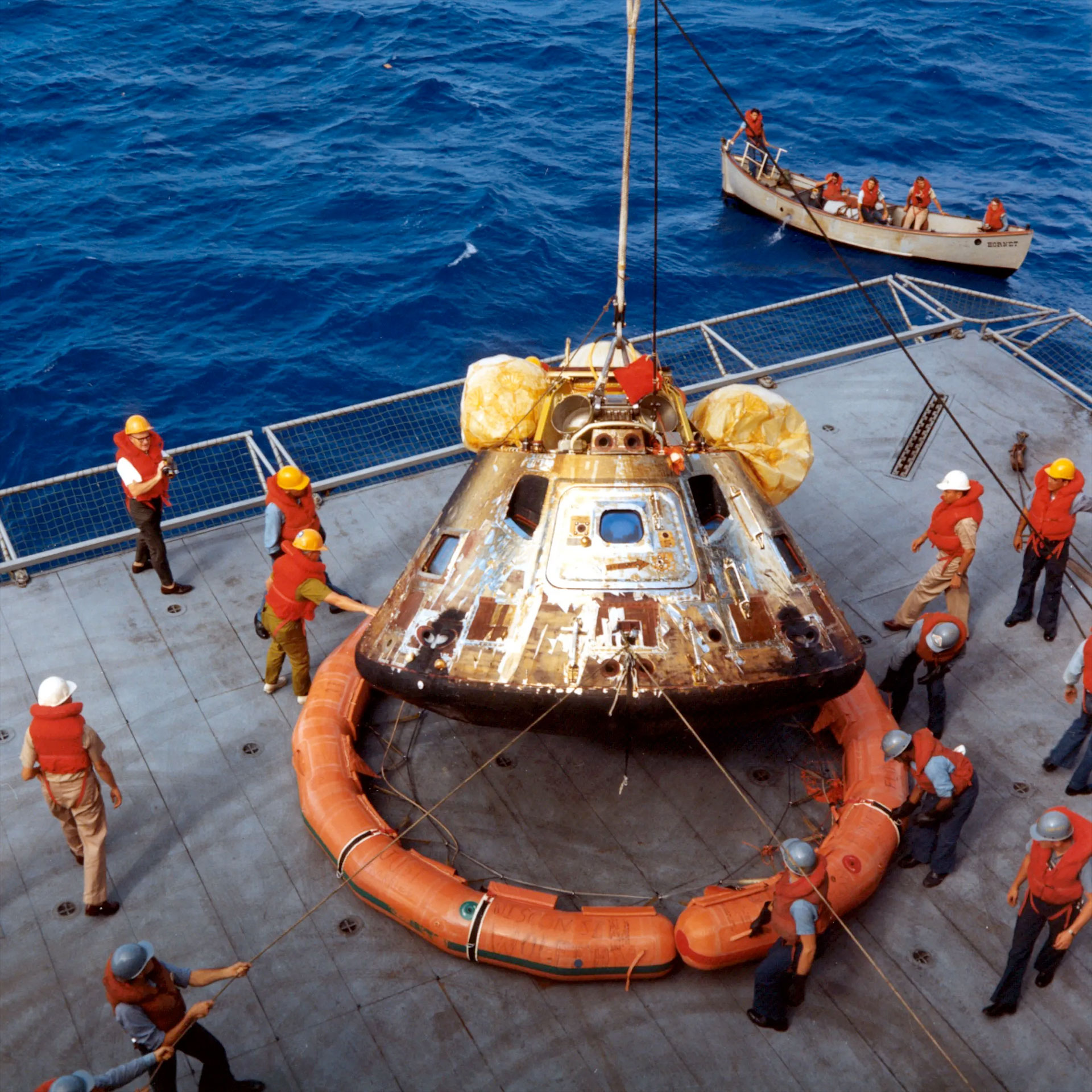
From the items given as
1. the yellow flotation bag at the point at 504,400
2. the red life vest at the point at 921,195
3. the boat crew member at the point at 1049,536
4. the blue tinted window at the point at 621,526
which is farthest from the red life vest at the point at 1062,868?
the red life vest at the point at 921,195

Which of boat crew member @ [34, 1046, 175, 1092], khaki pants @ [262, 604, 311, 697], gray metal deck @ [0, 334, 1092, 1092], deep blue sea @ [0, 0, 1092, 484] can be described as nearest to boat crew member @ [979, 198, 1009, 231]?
deep blue sea @ [0, 0, 1092, 484]

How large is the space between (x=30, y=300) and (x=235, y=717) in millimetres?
15328

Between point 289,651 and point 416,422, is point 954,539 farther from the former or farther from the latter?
point 416,422

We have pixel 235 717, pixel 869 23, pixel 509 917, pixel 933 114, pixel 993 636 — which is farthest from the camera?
pixel 869 23

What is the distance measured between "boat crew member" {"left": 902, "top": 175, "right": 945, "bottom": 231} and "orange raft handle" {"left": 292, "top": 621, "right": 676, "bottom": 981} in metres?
21.0

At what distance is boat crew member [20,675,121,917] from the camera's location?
8602 mm

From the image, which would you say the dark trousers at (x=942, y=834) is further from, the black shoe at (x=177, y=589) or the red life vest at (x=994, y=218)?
the red life vest at (x=994, y=218)

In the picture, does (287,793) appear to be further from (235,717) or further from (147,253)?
(147,253)

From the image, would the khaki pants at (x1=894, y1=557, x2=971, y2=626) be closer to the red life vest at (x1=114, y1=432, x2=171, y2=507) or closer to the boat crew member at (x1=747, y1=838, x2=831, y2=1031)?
the boat crew member at (x1=747, y1=838, x2=831, y2=1031)

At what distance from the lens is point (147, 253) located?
24453mm

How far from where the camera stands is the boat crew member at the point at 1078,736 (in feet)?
33.0

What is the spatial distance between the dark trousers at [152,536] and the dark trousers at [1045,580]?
31.5ft

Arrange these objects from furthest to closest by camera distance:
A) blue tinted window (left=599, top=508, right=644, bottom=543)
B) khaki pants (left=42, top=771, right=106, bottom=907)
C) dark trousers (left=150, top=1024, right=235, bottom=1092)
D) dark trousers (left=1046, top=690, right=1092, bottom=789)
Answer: dark trousers (left=1046, top=690, right=1092, bottom=789) → blue tinted window (left=599, top=508, right=644, bottom=543) → khaki pants (left=42, top=771, right=106, bottom=907) → dark trousers (left=150, top=1024, right=235, bottom=1092)

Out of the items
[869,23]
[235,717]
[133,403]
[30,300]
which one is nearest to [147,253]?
[30,300]
